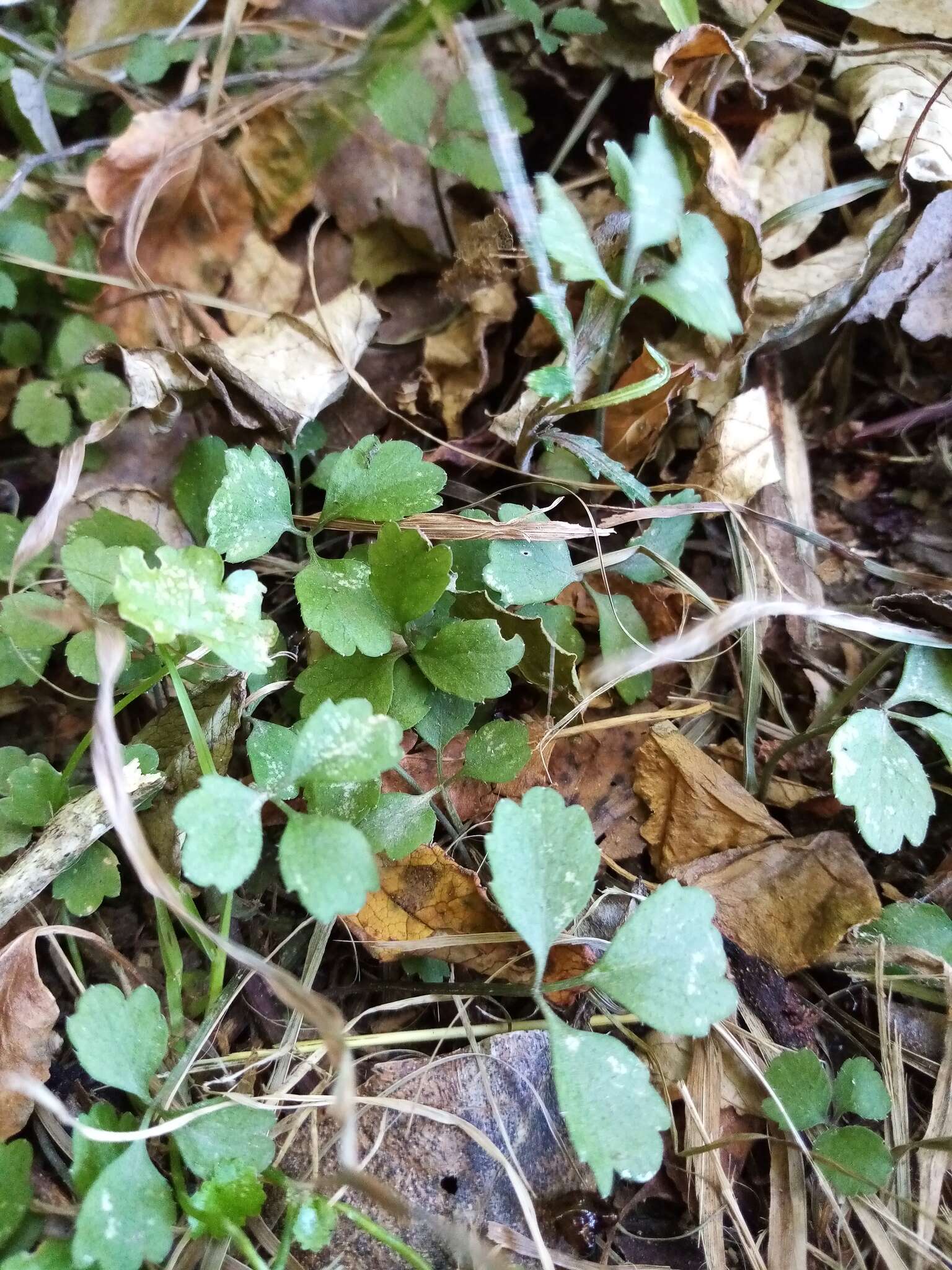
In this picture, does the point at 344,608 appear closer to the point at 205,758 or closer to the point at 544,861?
the point at 205,758

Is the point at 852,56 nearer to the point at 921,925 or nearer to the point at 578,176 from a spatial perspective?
the point at 578,176

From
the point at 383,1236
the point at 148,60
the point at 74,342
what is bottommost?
the point at 383,1236

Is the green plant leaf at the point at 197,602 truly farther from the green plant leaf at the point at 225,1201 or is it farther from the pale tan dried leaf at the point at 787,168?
the pale tan dried leaf at the point at 787,168

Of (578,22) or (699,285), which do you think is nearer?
(699,285)

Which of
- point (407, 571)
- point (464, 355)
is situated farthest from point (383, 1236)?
point (464, 355)

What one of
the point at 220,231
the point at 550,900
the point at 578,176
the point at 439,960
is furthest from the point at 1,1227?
the point at 578,176

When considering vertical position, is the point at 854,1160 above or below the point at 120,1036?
below

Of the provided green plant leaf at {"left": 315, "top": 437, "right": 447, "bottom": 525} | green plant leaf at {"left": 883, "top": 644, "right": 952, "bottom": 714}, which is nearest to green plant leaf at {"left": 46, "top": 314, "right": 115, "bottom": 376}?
green plant leaf at {"left": 315, "top": 437, "right": 447, "bottom": 525}
